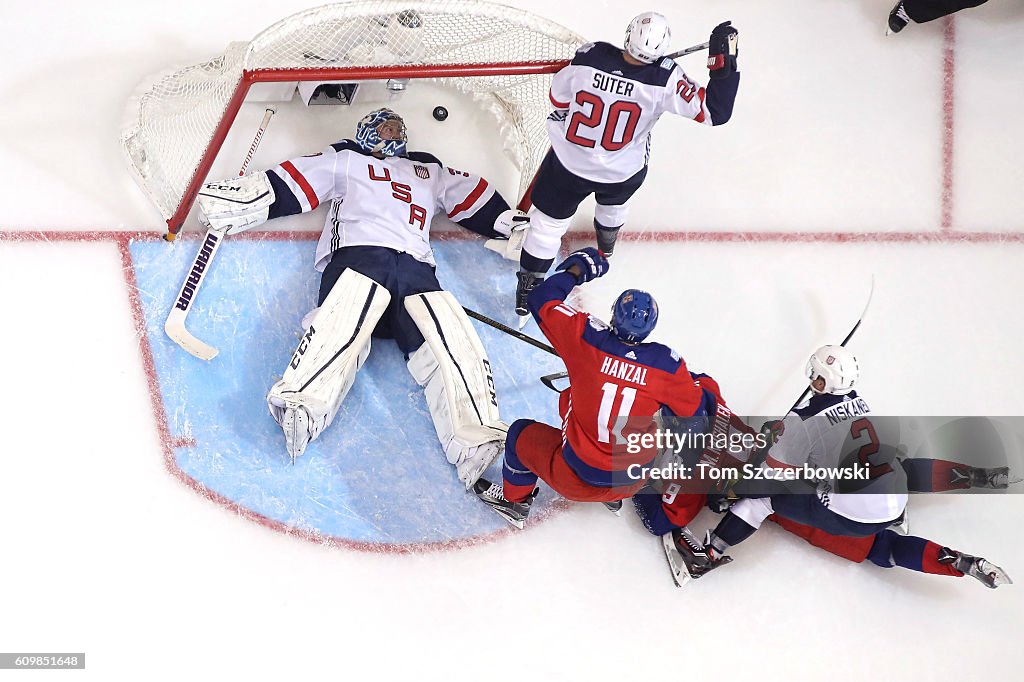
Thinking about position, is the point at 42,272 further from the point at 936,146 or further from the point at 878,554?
the point at 936,146

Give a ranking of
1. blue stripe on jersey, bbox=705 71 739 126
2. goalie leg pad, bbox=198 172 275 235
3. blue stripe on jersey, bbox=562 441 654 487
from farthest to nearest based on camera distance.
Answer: goalie leg pad, bbox=198 172 275 235, blue stripe on jersey, bbox=705 71 739 126, blue stripe on jersey, bbox=562 441 654 487

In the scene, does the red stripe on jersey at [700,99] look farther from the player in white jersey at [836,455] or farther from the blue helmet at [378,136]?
the blue helmet at [378,136]

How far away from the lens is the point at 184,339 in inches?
154

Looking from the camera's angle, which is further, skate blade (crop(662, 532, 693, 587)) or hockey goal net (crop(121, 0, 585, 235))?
skate blade (crop(662, 532, 693, 587))

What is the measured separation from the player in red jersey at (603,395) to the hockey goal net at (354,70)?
76 centimetres

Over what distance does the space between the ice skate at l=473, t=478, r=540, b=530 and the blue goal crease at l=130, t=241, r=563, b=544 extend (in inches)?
1.8

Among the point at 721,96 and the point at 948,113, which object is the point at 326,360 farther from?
the point at 948,113

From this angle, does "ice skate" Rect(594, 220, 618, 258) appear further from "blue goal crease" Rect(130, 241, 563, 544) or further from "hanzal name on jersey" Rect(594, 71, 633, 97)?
"hanzal name on jersey" Rect(594, 71, 633, 97)

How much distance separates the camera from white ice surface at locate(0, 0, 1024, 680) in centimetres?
364

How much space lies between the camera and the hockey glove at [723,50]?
3.34 metres

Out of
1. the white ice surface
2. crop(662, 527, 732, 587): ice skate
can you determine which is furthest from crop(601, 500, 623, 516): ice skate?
crop(662, 527, 732, 587): ice skate

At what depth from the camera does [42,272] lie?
4.04 meters

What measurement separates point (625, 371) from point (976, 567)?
4.39ft

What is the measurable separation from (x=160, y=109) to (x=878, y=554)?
298 cm
